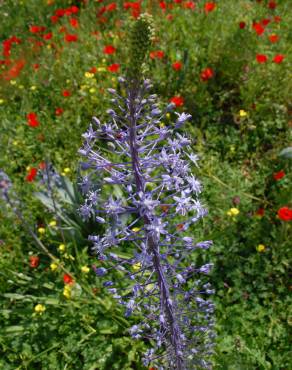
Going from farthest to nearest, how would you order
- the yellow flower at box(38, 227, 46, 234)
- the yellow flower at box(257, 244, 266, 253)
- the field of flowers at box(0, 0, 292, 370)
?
the yellow flower at box(38, 227, 46, 234) → the yellow flower at box(257, 244, 266, 253) → the field of flowers at box(0, 0, 292, 370)

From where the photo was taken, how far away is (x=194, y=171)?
3.46 metres

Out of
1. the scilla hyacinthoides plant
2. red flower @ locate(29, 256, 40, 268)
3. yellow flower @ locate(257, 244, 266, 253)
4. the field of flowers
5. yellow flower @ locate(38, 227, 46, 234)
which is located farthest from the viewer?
yellow flower @ locate(38, 227, 46, 234)

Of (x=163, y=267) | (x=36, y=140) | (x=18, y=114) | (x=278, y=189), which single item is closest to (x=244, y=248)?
(x=278, y=189)

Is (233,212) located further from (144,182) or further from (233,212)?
(144,182)

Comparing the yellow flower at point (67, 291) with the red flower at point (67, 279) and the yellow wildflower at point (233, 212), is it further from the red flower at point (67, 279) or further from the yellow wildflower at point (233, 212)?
the yellow wildflower at point (233, 212)

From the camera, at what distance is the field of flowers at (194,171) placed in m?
2.76

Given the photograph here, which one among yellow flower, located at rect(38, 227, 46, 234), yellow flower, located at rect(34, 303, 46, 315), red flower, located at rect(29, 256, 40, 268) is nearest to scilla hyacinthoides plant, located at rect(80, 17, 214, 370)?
yellow flower, located at rect(34, 303, 46, 315)

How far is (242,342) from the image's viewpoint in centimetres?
259

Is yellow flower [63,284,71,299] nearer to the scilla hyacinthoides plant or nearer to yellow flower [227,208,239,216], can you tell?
the scilla hyacinthoides plant

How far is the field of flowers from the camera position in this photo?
2762 millimetres

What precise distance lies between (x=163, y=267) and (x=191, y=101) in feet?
8.68

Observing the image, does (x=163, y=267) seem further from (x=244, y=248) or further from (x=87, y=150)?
(x=244, y=248)

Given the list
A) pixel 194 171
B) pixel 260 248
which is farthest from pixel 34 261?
pixel 260 248

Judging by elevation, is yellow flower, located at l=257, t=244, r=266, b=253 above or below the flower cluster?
above
